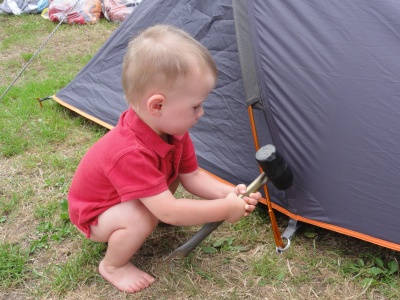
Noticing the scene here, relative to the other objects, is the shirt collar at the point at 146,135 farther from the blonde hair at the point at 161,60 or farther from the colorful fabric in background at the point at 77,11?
the colorful fabric in background at the point at 77,11

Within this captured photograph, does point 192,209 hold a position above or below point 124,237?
above

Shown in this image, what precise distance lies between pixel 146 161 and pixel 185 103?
0.74ft

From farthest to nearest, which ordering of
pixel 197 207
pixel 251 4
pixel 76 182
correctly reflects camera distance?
pixel 251 4
pixel 76 182
pixel 197 207

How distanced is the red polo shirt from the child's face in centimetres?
8

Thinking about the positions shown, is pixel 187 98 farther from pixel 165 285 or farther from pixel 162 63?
pixel 165 285

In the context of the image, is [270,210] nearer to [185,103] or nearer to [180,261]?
[180,261]

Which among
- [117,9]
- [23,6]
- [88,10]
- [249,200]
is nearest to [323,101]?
Answer: [249,200]

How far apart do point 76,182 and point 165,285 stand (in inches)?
19.9

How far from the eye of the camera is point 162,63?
1.46 m

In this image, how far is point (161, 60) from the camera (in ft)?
4.80

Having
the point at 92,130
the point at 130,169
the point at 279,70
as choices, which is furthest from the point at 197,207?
the point at 92,130

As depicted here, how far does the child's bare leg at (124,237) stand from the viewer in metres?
1.67

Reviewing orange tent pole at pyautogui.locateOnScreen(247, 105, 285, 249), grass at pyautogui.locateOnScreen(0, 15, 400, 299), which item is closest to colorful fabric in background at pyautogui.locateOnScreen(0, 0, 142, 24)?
grass at pyautogui.locateOnScreen(0, 15, 400, 299)

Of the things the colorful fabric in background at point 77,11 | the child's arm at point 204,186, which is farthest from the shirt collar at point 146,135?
the colorful fabric in background at point 77,11
